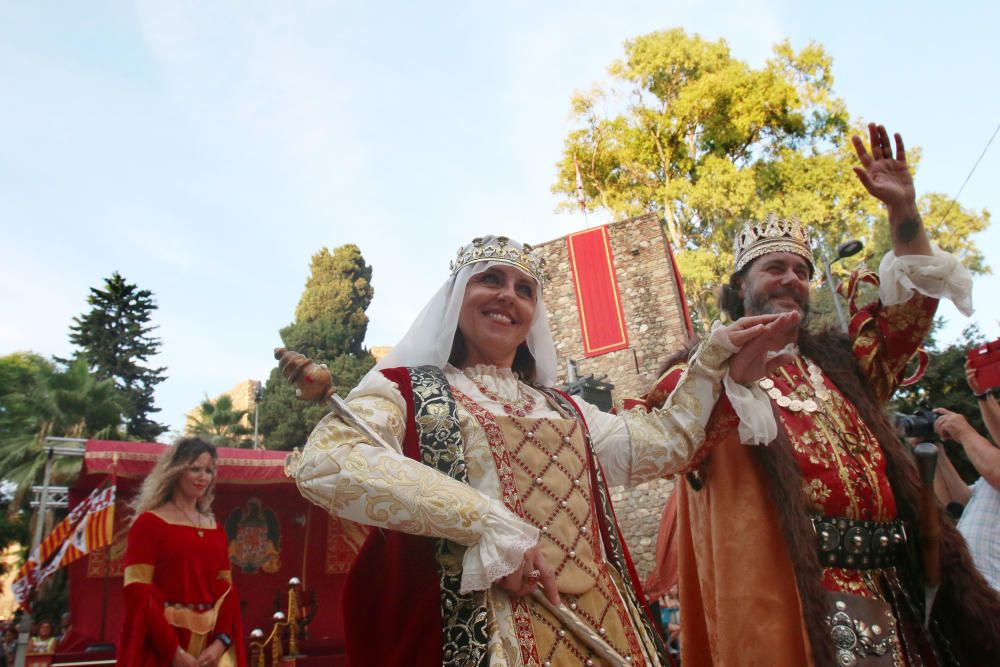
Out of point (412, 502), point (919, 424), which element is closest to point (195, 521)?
point (412, 502)

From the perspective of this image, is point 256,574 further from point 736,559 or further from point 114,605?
point 736,559

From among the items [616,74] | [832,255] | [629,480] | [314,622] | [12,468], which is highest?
[616,74]

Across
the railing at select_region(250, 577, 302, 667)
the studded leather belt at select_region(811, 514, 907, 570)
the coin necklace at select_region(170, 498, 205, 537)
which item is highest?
the coin necklace at select_region(170, 498, 205, 537)

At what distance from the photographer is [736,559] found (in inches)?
83.7

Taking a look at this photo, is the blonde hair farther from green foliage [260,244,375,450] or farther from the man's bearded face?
green foliage [260,244,375,450]

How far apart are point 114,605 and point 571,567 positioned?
903 cm

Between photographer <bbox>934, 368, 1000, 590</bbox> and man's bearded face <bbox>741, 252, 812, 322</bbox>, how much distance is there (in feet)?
3.22

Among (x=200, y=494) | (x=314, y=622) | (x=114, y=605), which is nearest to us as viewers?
(x=200, y=494)

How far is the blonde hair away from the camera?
364cm

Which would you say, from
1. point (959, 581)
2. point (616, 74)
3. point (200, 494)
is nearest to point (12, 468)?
point (200, 494)

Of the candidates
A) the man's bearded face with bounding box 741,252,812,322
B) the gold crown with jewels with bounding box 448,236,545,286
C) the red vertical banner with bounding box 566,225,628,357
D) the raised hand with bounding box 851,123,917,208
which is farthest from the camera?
the red vertical banner with bounding box 566,225,628,357

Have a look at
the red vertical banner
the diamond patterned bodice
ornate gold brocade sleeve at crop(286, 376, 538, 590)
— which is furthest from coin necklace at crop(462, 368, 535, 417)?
the red vertical banner

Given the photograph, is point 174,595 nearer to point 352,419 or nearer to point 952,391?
point 352,419

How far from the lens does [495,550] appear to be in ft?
4.52
